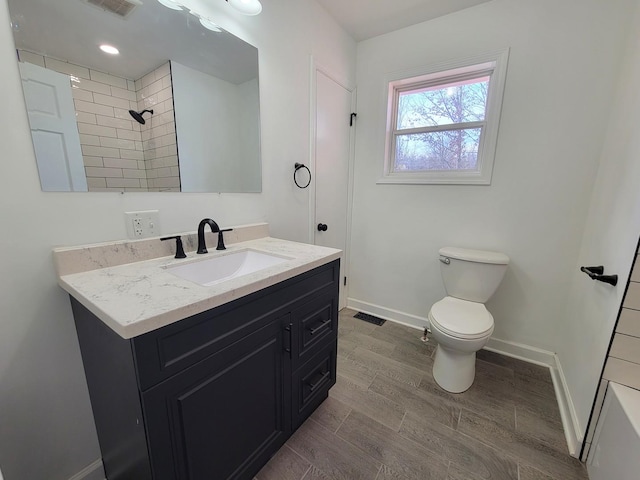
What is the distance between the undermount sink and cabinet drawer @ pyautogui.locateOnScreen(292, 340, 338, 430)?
0.53 metres

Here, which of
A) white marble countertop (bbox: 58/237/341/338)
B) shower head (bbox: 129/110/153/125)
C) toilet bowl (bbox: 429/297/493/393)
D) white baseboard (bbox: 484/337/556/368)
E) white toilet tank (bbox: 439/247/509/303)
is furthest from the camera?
white baseboard (bbox: 484/337/556/368)

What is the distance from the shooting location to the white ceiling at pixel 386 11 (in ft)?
5.67

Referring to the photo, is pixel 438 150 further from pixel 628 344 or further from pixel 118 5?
pixel 118 5

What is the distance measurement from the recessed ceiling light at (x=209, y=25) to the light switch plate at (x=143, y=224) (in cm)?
89

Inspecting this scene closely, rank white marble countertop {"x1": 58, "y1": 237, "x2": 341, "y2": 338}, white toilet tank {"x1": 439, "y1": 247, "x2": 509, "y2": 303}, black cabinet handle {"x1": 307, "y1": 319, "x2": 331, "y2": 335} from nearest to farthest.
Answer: white marble countertop {"x1": 58, "y1": 237, "x2": 341, "y2": 338}, black cabinet handle {"x1": 307, "y1": 319, "x2": 331, "y2": 335}, white toilet tank {"x1": 439, "y1": 247, "x2": 509, "y2": 303}

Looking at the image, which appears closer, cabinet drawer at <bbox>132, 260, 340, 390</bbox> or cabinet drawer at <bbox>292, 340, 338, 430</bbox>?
cabinet drawer at <bbox>132, 260, 340, 390</bbox>

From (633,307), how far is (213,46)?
2.13 meters

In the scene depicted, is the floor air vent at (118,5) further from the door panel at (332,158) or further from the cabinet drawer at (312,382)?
the cabinet drawer at (312,382)

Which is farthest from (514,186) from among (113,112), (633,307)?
(113,112)

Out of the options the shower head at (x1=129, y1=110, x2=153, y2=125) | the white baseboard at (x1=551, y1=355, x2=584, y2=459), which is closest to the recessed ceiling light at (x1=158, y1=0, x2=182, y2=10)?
the shower head at (x1=129, y1=110, x2=153, y2=125)

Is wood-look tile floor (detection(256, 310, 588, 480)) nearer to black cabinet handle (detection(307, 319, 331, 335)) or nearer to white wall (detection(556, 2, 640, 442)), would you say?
white wall (detection(556, 2, 640, 442))

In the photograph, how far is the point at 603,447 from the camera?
1052 millimetres

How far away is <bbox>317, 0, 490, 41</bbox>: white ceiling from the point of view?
1.73m

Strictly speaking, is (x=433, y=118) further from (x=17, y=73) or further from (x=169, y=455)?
(x=169, y=455)
